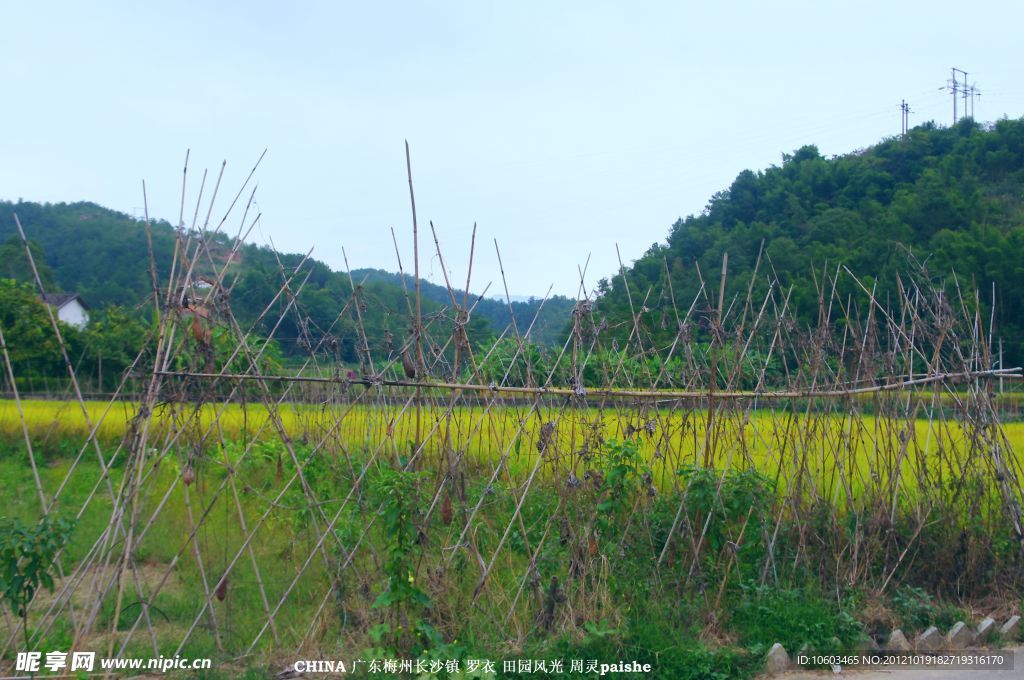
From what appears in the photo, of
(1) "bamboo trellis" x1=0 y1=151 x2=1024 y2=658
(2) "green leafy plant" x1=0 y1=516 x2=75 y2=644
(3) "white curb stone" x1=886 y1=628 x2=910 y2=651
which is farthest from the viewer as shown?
(3) "white curb stone" x1=886 y1=628 x2=910 y2=651

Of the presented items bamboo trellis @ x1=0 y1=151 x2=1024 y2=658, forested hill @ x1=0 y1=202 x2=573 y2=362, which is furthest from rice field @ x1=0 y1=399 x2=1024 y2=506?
forested hill @ x1=0 y1=202 x2=573 y2=362

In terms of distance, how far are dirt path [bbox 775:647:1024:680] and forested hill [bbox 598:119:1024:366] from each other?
5.83 metres

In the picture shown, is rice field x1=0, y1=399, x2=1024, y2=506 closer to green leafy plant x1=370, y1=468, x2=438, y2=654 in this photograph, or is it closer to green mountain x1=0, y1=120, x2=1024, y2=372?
green leafy plant x1=370, y1=468, x2=438, y2=654

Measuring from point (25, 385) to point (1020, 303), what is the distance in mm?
17251

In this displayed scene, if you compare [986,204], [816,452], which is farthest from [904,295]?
[986,204]

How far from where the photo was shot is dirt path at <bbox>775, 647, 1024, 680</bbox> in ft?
13.6

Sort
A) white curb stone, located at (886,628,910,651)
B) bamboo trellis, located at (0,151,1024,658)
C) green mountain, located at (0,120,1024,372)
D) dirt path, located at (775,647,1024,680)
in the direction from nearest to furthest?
bamboo trellis, located at (0,151,1024,658), dirt path, located at (775,647,1024,680), white curb stone, located at (886,628,910,651), green mountain, located at (0,120,1024,372)

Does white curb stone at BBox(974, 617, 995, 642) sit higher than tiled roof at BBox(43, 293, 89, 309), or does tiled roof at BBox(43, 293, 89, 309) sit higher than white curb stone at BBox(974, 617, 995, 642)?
tiled roof at BBox(43, 293, 89, 309)

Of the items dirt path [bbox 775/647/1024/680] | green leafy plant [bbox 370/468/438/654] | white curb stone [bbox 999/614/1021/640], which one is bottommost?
dirt path [bbox 775/647/1024/680]

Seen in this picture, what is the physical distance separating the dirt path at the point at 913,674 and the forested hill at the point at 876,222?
5.83m

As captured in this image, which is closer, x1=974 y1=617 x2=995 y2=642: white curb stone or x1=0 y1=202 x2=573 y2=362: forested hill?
x1=974 y1=617 x2=995 y2=642: white curb stone

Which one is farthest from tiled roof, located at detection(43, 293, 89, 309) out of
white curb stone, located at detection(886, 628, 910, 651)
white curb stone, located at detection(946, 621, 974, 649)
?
white curb stone, located at detection(946, 621, 974, 649)

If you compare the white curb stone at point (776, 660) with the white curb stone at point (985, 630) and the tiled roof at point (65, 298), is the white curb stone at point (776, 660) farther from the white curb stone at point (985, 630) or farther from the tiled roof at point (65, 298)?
the tiled roof at point (65, 298)

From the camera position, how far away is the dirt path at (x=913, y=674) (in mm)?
4156
